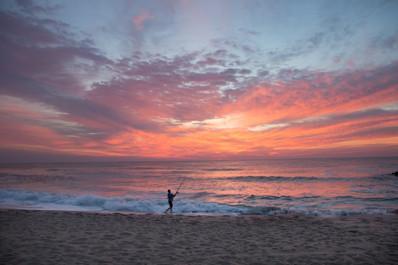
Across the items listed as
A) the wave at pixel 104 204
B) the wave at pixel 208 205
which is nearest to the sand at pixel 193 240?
the wave at pixel 208 205

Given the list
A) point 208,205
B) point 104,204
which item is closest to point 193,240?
point 208,205

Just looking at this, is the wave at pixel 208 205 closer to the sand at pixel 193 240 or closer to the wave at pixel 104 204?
the wave at pixel 104 204

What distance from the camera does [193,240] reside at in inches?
386

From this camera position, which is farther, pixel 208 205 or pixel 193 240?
pixel 208 205

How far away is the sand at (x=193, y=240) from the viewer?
7.71 m

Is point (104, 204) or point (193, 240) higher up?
point (193, 240)

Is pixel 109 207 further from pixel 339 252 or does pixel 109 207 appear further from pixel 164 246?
pixel 339 252

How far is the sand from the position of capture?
303 inches

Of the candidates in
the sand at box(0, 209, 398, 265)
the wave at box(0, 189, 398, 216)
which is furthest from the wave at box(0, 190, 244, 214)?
the sand at box(0, 209, 398, 265)

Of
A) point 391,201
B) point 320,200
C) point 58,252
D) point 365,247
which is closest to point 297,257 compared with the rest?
point 365,247

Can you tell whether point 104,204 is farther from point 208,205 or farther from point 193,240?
point 193,240

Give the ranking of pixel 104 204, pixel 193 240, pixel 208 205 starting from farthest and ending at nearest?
pixel 104 204, pixel 208 205, pixel 193 240

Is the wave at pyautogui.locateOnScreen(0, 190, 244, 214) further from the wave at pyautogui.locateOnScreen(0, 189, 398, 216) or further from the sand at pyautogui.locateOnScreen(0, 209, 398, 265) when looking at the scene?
the sand at pyautogui.locateOnScreen(0, 209, 398, 265)

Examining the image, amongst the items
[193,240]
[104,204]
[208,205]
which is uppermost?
[193,240]
